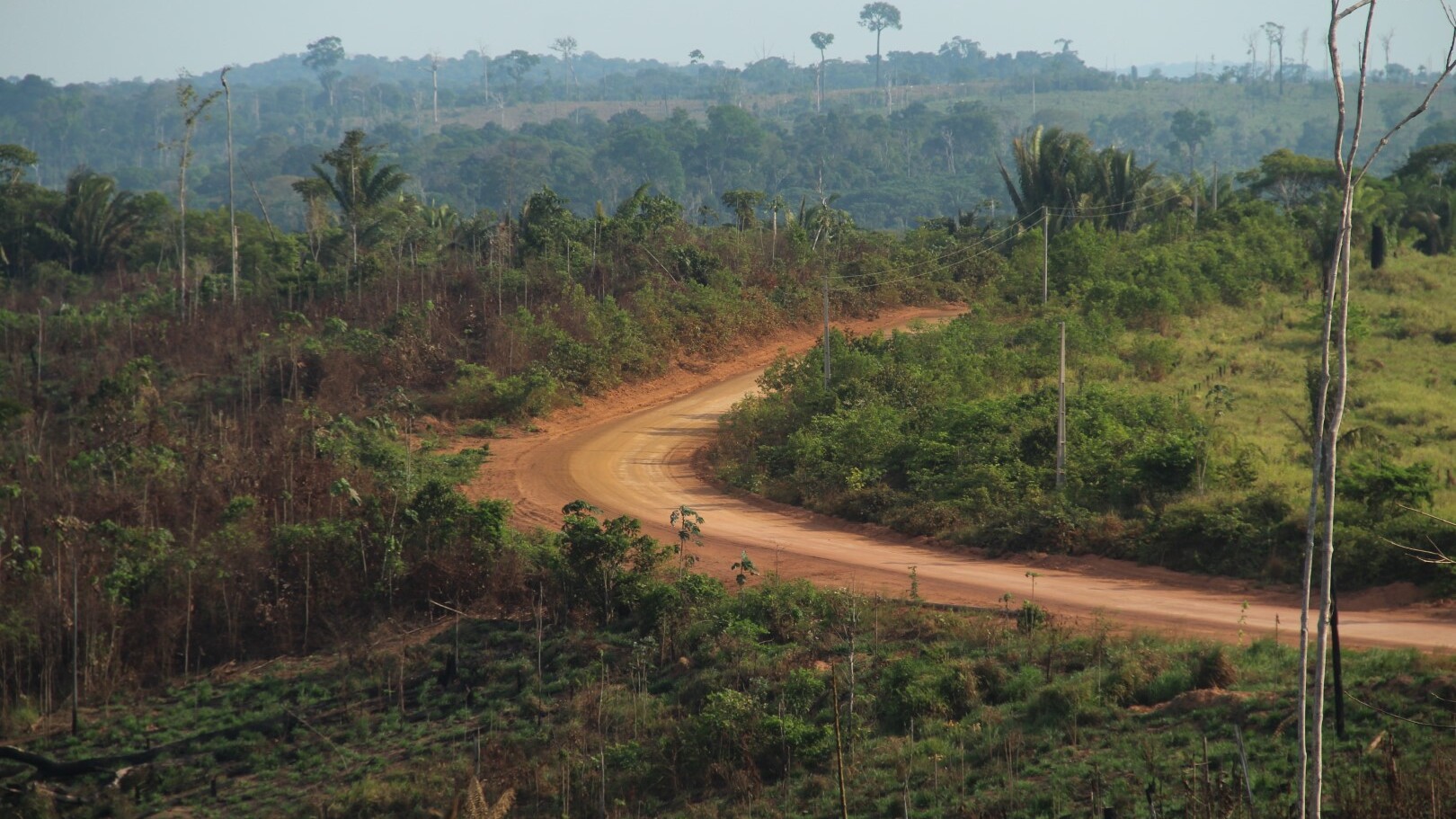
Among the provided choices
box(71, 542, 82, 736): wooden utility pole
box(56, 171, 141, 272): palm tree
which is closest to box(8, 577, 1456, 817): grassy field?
box(71, 542, 82, 736): wooden utility pole

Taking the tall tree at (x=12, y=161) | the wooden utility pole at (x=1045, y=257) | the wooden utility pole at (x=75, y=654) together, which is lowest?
the wooden utility pole at (x=75, y=654)

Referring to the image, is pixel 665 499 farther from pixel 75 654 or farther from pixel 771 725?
pixel 75 654

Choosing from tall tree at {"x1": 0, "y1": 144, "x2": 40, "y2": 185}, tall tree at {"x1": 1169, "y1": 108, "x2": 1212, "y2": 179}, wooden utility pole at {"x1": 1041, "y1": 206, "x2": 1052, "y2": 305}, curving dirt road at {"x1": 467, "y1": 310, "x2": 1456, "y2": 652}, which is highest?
tall tree at {"x1": 1169, "y1": 108, "x2": 1212, "y2": 179}

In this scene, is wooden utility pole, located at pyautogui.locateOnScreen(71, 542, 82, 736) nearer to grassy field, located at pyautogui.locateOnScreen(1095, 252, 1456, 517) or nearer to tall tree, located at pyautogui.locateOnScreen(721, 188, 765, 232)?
grassy field, located at pyautogui.locateOnScreen(1095, 252, 1456, 517)

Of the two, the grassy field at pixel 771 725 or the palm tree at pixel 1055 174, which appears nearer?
the grassy field at pixel 771 725

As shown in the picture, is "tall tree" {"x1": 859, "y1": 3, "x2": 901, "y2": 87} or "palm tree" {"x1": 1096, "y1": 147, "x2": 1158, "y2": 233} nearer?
"palm tree" {"x1": 1096, "y1": 147, "x2": 1158, "y2": 233}

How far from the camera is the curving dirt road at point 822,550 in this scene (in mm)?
13133

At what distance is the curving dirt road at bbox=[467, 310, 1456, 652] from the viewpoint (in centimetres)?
1313

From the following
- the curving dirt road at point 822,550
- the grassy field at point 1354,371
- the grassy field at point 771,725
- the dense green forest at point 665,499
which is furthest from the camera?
the grassy field at point 1354,371

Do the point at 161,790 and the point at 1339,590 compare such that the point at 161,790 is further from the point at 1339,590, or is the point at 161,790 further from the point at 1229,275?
the point at 1229,275

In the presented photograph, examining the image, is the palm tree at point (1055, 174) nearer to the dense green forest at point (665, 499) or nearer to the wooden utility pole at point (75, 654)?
the dense green forest at point (665, 499)

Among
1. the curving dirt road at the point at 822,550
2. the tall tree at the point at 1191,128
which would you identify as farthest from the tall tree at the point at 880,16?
the curving dirt road at the point at 822,550

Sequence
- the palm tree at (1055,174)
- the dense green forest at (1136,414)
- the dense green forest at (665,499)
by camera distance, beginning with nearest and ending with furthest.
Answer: the dense green forest at (665,499)
the dense green forest at (1136,414)
the palm tree at (1055,174)

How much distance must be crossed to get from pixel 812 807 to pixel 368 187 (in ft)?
97.8
